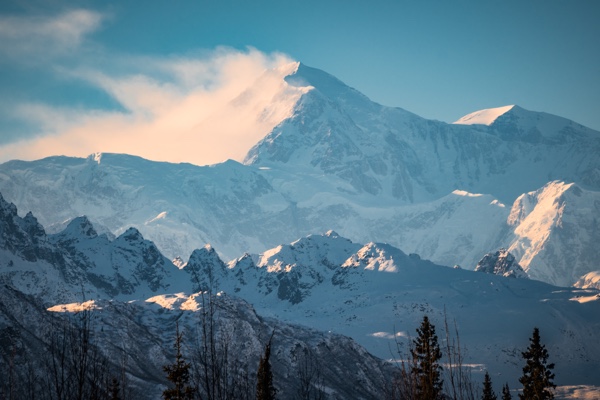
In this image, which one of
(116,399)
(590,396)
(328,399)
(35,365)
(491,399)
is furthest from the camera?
(590,396)

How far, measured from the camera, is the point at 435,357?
159 feet

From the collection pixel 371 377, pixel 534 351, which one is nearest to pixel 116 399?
pixel 534 351

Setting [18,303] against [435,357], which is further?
[18,303]

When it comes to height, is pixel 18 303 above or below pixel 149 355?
above

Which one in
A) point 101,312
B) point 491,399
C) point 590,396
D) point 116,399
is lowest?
point 590,396

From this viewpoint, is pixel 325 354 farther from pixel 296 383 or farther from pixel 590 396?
pixel 590 396

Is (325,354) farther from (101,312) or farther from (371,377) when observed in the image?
(101,312)

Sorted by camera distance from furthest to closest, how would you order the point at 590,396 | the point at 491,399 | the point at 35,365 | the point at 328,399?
1. the point at 590,396
2. the point at 328,399
3. the point at 35,365
4. the point at 491,399

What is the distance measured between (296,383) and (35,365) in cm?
5997

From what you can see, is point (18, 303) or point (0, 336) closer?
point (0, 336)

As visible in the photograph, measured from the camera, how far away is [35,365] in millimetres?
137125

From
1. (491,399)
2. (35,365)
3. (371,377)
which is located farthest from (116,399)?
(371,377)

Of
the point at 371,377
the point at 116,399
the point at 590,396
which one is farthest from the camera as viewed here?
the point at 590,396

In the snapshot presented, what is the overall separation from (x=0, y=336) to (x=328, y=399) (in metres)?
71.4
